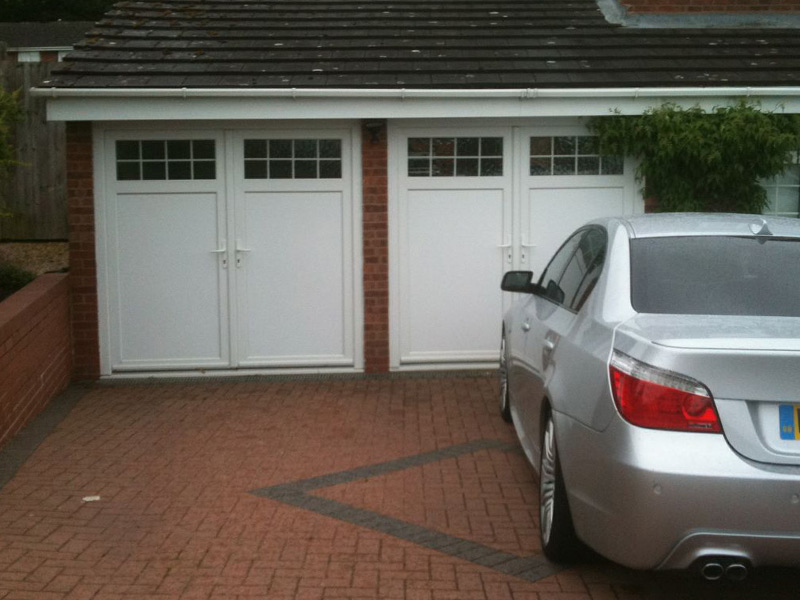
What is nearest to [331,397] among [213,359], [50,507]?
[213,359]

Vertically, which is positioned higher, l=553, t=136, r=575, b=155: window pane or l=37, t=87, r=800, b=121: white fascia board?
l=37, t=87, r=800, b=121: white fascia board

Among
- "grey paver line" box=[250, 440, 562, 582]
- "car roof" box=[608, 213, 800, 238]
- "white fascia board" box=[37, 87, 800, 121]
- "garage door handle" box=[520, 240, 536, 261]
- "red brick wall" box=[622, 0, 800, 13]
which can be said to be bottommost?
"grey paver line" box=[250, 440, 562, 582]

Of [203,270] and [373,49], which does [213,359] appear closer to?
[203,270]

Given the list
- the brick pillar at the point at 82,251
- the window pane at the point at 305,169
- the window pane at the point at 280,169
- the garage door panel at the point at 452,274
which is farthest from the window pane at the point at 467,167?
the brick pillar at the point at 82,251

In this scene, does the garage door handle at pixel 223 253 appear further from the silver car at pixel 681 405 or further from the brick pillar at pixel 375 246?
the silver car at pixel 681 405

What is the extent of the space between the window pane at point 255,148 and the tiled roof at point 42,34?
59.6ft

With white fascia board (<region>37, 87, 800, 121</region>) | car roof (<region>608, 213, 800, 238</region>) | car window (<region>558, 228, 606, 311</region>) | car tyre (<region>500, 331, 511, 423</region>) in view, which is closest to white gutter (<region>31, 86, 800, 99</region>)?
white fascia board (<region>37, 87, 800, 121</region>)

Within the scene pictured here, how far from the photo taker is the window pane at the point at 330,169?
10312 millimetres

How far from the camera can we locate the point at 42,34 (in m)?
28.7

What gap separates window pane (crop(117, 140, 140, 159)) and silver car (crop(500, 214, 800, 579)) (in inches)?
233

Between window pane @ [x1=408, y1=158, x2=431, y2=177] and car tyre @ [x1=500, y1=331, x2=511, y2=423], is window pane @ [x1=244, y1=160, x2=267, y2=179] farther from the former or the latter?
car tyre @ [x1=500, y1=331, x2=511, y2=423]

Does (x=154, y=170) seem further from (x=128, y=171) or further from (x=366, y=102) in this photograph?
(x=366, y=102)

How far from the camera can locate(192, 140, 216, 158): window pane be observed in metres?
10.2

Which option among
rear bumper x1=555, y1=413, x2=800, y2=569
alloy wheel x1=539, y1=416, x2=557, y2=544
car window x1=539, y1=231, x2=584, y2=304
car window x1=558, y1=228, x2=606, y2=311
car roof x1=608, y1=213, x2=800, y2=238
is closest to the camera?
rear bumper x1=555, y1=413, x2=800, y2=569
